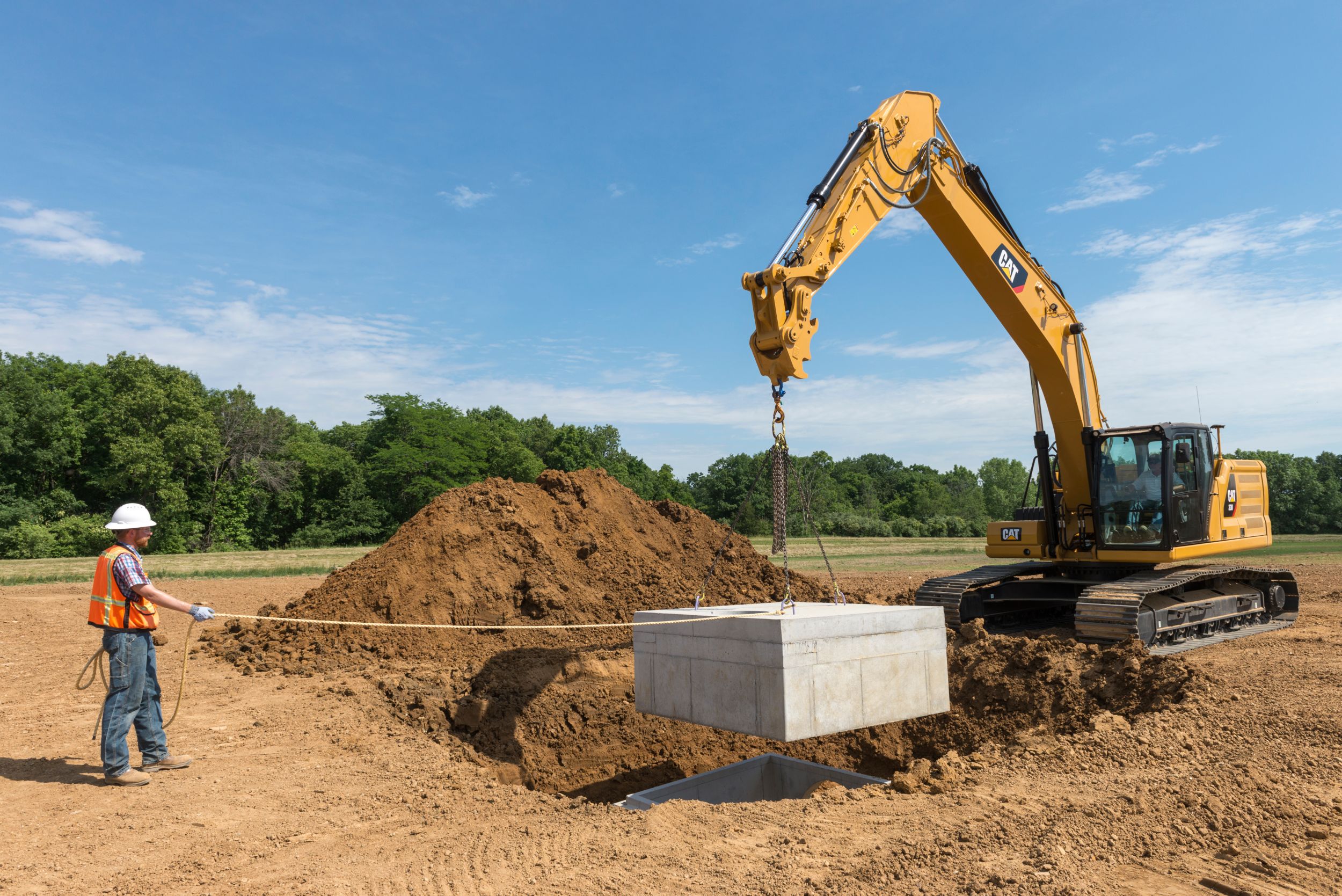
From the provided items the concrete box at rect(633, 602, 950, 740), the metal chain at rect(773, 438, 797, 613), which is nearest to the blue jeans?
the concrete box at rect(633, 602, 950, 740)

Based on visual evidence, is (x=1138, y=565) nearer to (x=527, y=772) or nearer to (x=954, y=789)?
(x=954, y=789)

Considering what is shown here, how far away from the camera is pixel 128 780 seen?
20.2 ft

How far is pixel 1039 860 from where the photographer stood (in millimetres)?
4453

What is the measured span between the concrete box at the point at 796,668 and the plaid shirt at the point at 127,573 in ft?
12.9

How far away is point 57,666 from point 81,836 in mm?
6721

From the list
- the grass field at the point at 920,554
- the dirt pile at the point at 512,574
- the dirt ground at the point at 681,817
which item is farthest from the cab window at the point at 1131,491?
the grass field at the point at 920,554

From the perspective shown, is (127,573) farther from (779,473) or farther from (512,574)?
(512,574)

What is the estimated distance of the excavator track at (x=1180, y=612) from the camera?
10.1 m

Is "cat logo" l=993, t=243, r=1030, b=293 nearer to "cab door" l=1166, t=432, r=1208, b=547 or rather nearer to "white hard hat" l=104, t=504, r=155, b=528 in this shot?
"cab door" l=1166, t=432, r=1208, b=547

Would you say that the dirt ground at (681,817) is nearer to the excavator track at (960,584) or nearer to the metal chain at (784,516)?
the metal chain at (784,516)

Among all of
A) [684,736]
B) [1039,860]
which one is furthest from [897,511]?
[1039,860]

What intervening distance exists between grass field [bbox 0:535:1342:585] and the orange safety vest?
614 inches

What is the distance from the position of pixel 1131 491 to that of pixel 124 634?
445 inches

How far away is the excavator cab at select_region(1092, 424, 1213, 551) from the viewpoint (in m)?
10.7
